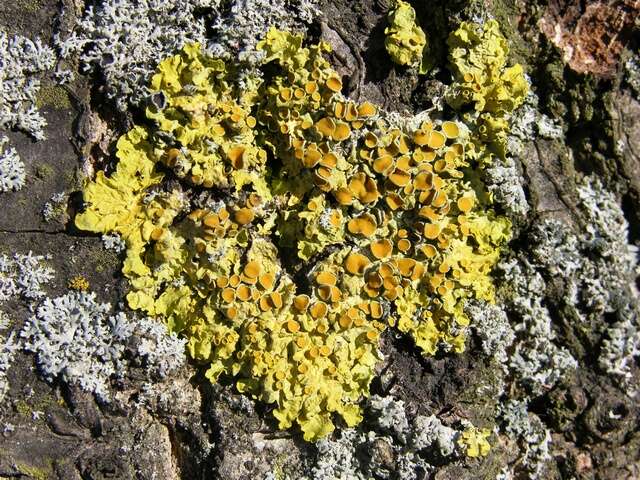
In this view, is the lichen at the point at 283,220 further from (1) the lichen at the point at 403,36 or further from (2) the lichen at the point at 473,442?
(2) the lichen at the point at 473,442

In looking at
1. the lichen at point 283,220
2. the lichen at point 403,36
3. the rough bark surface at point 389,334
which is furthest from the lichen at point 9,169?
the lichen at point 403,36

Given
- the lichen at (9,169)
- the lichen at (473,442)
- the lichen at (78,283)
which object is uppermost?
the lichen at (473,442)

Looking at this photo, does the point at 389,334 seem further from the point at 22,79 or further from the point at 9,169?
the point at 22,79

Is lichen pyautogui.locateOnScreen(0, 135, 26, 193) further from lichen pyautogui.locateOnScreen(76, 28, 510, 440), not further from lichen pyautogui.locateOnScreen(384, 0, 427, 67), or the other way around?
lichen pyautogui.locateOnScreen(384, 0, 427, 67)

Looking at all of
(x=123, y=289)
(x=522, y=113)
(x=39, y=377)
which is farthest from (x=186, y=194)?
(x=522, y=113)

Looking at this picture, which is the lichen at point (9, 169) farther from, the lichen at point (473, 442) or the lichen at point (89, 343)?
the lichen at point (473, 442)

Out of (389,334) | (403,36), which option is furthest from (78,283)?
(403,36)

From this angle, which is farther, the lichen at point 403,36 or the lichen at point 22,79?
the lichen at point 403,36

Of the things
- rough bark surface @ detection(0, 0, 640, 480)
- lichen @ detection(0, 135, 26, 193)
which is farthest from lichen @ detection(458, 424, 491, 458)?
lichen @ detection(0, 135, 26, 193)

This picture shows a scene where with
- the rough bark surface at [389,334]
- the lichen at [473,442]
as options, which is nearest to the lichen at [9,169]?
the rough bark surface at [389,334]

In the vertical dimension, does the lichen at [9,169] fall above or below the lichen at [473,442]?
below
